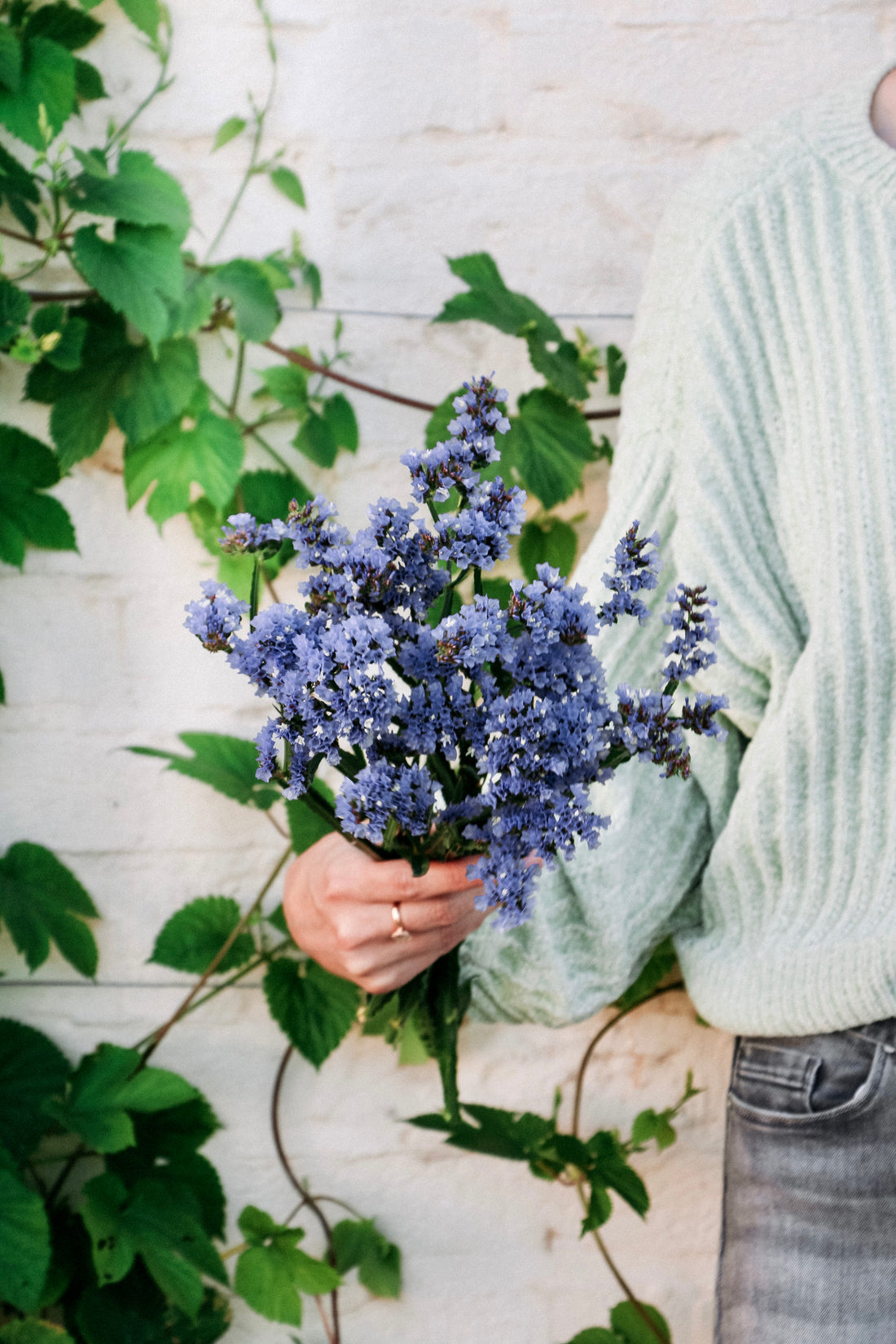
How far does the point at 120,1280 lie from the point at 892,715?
32.1 inches

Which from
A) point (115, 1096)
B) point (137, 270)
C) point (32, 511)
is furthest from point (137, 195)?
point (115, 1096)

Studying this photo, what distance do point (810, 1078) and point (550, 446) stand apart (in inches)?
20.4

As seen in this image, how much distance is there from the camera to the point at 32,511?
866mm

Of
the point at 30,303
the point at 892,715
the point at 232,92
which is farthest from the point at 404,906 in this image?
the point at 232,92

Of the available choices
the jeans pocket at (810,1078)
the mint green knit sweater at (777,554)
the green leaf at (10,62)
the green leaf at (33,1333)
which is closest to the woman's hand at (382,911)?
the mint green knit sweater at (777,554)

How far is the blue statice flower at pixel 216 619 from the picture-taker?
0.32 metres

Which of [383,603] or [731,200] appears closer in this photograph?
[383,603]

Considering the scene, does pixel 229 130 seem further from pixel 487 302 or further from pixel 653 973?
pixel 653 973

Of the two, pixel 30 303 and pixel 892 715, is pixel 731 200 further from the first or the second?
pixel 30 303

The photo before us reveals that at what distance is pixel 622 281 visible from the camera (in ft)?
3.02

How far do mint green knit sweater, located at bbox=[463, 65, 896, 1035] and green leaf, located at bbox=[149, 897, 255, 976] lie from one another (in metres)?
0.29

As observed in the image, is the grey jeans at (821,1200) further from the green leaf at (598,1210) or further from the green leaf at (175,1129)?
the green leaf at (175,1129)

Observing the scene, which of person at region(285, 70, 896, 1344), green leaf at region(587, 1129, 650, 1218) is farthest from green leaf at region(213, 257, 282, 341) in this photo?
green leaf at region(587, 1129, 650, 1218)

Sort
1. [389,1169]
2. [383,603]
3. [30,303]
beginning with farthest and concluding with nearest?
1. [389,1169]
2. [30,303]
3. [383,603]
